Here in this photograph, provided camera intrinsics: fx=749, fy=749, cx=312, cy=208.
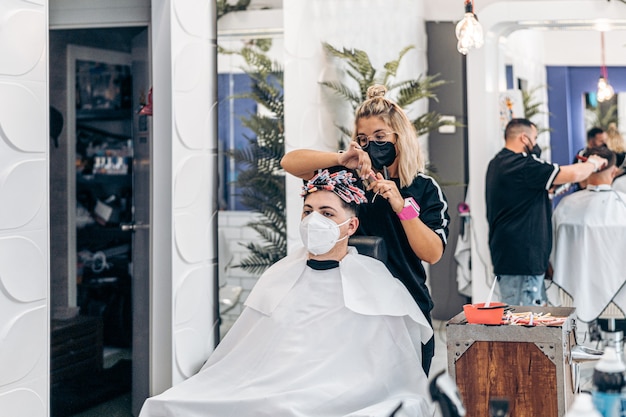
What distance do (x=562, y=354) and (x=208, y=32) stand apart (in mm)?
2269

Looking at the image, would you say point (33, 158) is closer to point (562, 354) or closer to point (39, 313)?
point (39, 313)

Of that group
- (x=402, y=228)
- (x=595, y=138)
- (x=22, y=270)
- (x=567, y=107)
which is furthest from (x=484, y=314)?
(x=567, y=107)

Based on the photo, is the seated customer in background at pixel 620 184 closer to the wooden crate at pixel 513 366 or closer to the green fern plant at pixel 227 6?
the green fern plant at pixel 227 6

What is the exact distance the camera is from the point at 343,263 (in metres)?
2.53

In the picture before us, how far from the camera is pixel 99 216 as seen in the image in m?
4.71

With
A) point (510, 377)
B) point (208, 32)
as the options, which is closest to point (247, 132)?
point (208, 32)

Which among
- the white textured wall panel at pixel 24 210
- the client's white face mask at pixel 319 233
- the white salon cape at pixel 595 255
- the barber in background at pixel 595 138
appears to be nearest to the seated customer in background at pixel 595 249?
the white salon cape at pixel 595 255

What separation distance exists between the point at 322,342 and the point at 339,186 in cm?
52

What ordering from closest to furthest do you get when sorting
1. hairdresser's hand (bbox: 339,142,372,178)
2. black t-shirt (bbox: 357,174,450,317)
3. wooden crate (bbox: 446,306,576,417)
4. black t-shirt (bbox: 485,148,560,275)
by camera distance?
wooden crate (bbox: 446,306,576,417)
hairdresser's hand (bbox: 339,142,372,178)
black t-shirt (bbox: 357,174,450,317)
black t-shirt (bbox: 485,148,560,275)

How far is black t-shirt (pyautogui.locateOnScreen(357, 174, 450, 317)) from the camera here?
261 centimetres

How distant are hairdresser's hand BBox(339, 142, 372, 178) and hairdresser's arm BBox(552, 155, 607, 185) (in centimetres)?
226

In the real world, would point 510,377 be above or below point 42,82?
below

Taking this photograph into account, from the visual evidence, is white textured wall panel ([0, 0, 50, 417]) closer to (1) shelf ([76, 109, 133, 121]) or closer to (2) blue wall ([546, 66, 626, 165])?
(1) shelf ([76, 109, 133, 121])

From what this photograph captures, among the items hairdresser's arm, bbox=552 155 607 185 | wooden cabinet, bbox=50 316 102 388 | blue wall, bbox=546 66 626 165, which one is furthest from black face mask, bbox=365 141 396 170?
blue wall, bbox=546 66 626 165
